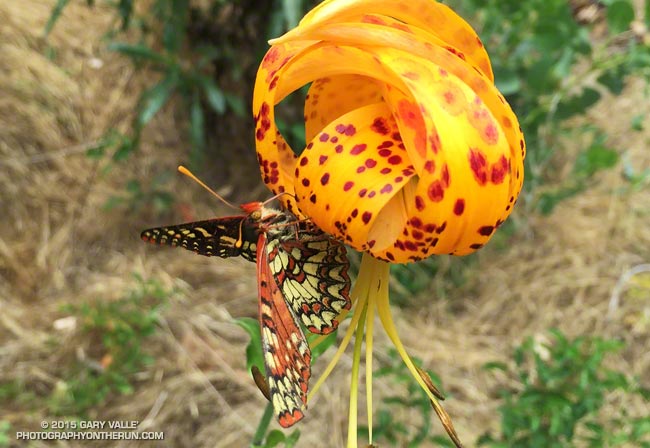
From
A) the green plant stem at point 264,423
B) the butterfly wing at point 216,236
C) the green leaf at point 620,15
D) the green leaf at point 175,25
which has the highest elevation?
the green leaf at point 175,25

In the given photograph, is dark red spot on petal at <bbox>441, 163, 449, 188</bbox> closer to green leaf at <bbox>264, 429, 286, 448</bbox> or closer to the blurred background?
green leaf at <bbox>264, 429, 286, 448</bbox>

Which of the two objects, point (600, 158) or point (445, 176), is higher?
point (600, 158)

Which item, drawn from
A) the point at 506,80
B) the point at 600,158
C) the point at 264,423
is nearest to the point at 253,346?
the point at 264,423

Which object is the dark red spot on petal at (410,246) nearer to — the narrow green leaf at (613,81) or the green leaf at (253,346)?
the green leaf at (253,346)

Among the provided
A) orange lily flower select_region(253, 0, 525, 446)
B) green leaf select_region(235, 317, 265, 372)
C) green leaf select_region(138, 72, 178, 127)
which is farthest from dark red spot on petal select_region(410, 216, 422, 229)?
green leaf select_region(138, 72, 178, 127)

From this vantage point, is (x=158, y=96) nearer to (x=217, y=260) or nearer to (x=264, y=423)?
(x=217, y=260)

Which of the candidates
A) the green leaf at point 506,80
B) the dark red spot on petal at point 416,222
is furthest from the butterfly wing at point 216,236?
the green leaf at point 506,80
